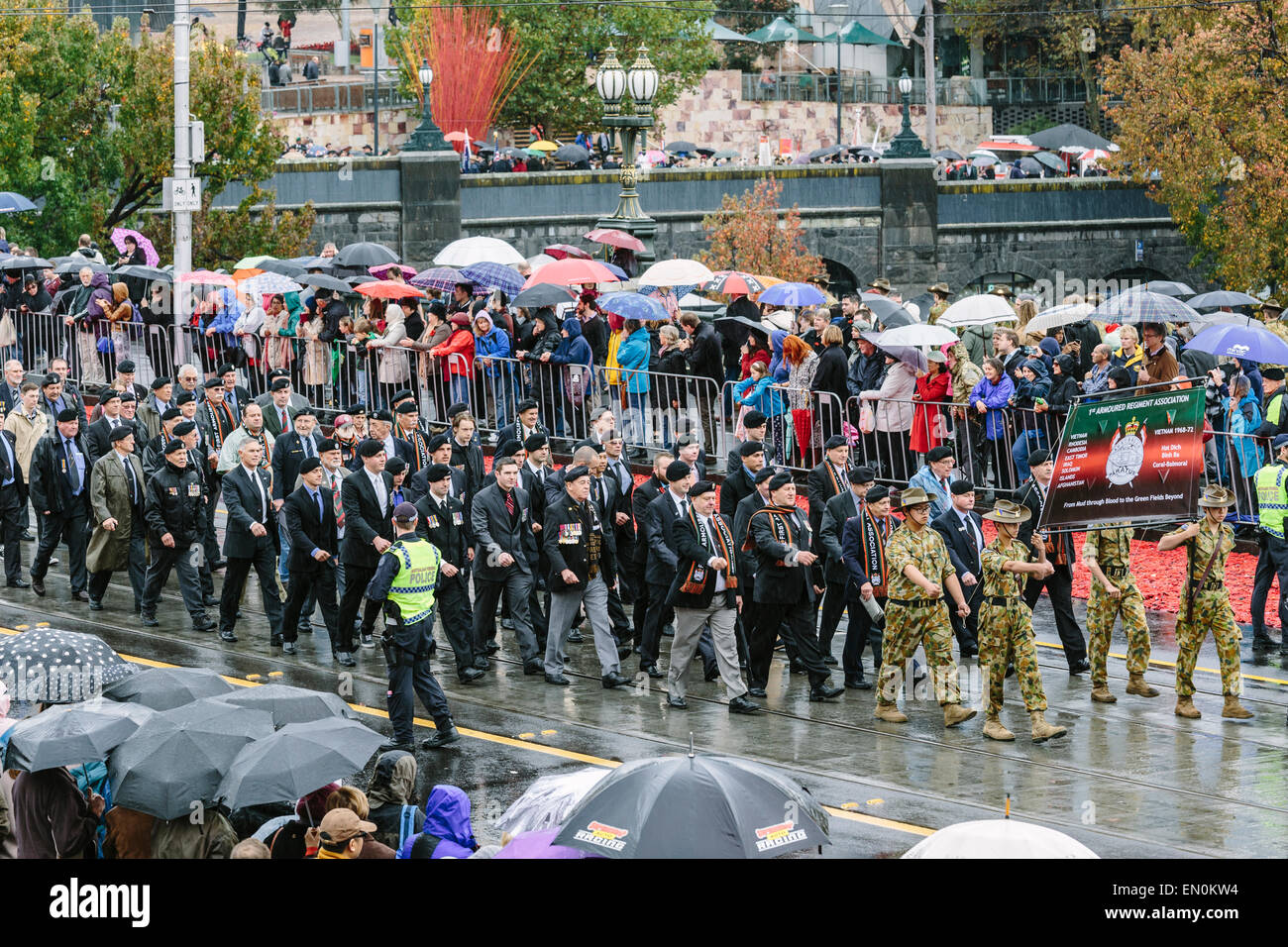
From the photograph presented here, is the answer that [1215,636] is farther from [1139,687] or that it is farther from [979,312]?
[979,312]

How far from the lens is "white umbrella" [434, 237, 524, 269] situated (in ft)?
80.6

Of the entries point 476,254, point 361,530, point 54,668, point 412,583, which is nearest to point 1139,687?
point 412,583

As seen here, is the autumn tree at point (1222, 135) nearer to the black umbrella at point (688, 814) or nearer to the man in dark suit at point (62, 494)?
the man in dark suit at point (62, 494)

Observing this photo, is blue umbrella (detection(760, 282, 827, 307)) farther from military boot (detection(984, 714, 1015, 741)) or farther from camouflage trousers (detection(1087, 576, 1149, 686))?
military boot (detection(984, 714, 1015, 741))

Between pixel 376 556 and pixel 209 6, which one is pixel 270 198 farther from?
pixel 209 6

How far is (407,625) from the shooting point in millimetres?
13055

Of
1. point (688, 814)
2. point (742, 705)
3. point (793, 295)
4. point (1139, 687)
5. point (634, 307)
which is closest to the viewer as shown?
point (688, 814)

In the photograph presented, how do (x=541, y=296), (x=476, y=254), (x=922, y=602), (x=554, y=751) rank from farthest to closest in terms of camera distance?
(x=476, y=254)
(x=541, y=296)
(x=922, y=602)
(x=554, y=751)

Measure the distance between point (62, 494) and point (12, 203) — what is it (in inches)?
526

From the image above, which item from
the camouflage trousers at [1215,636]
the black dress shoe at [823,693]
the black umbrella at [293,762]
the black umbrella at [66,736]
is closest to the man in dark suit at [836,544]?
the black dress shoe at [823,693]

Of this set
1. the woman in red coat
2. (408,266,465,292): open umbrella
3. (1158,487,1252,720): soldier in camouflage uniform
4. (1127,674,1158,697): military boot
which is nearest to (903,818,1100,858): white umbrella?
(1158,487,1252,720): soldier in camouflage uniform

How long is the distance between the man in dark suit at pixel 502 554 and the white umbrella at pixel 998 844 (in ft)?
26.1
